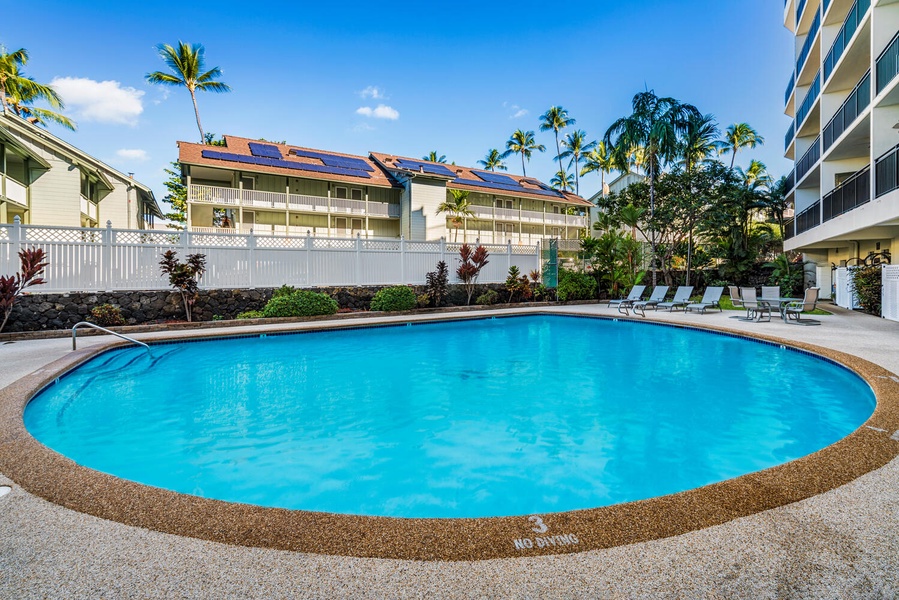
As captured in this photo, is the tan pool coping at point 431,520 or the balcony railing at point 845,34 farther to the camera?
the balcony railing at point 845,34

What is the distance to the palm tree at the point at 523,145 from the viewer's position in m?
42.0

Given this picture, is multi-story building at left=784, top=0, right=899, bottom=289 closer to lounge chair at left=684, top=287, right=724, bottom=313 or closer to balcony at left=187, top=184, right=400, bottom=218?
lounge chair at left=684, top=287, right=724, bottom=313

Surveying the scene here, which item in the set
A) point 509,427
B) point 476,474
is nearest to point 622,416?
point 509,427

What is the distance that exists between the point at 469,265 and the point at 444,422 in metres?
11.2

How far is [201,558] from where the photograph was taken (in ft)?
6.40

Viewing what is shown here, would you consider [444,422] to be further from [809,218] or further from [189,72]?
[189,72]

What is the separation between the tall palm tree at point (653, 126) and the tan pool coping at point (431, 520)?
61.5 feet

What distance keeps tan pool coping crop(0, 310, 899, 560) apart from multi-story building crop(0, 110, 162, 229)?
57.2 ft

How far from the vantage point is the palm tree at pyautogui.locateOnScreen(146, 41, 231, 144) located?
92.5ft

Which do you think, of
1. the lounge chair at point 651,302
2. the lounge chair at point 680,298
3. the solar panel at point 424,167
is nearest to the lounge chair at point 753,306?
the lounge chair at point 680,298

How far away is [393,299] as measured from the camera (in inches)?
552

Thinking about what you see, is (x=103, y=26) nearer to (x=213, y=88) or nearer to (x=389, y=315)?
(x=213, y=88)

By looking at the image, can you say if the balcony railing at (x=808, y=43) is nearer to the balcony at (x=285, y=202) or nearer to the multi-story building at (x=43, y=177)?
the balcony at (x=285, y=202)

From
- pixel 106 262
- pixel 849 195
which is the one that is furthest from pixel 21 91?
pixel 849 195
